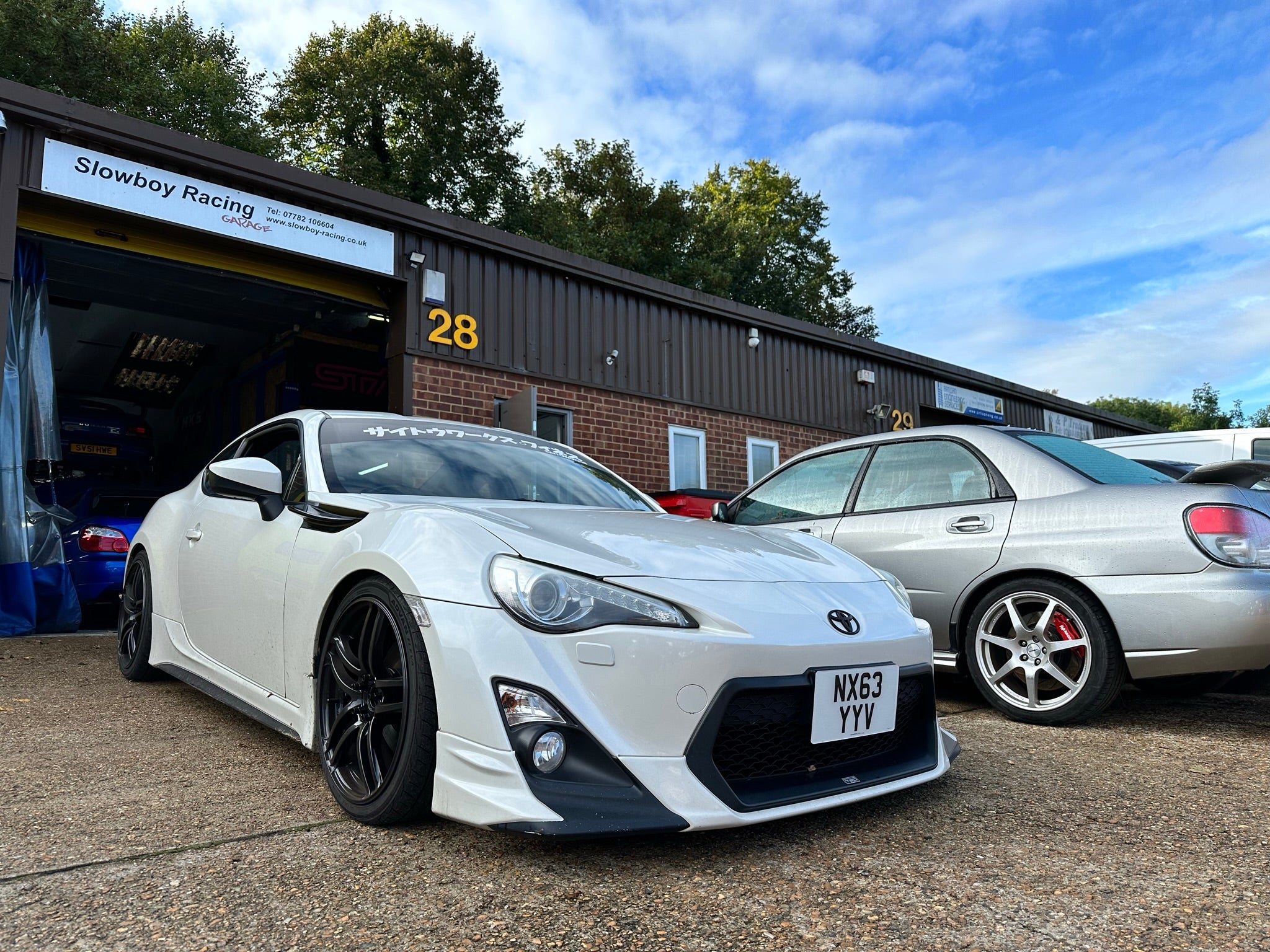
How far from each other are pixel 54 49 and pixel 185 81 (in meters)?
3.28

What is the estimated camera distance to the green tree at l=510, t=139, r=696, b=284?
30.0 metres

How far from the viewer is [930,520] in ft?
13.6

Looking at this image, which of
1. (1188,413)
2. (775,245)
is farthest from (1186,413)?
(775,245)

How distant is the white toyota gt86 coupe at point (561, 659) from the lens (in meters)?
1.94

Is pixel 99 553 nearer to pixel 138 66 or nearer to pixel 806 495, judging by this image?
pixel 806 495

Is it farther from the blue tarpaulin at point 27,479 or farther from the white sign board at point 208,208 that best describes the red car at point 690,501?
the blue tarpaulin at point 27,479

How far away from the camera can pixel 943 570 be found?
13.0 ft

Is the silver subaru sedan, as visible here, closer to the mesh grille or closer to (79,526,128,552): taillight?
the mesh grille

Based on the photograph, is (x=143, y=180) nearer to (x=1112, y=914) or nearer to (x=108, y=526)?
(x=108, y=526)

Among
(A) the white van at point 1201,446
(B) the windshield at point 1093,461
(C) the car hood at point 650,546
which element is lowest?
(C) the car hood at point 650,546

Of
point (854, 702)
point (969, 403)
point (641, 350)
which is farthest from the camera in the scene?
point (969, 403)

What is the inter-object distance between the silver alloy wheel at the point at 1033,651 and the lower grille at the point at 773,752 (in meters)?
1.60

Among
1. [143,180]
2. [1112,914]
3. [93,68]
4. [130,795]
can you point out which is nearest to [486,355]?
[143,180]

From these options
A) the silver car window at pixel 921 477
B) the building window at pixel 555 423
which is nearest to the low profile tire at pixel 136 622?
the silver car window at pixel 921 477
